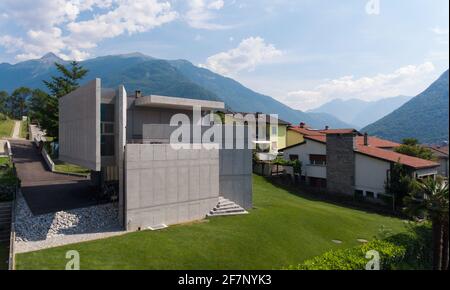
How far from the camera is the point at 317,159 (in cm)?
4338

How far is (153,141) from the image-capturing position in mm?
22109

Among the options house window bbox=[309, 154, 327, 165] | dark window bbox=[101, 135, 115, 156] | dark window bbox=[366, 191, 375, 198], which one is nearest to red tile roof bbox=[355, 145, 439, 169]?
dark window bbox=[366, 191, 375, 198]

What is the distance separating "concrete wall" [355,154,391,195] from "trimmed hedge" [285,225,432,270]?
44.7 ft

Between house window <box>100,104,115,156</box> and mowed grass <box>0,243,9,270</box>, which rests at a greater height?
house window <box>100,104,115,156</box>

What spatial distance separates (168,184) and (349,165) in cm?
2479

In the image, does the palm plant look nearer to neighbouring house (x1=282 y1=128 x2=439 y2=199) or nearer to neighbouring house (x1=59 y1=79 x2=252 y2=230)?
neighbouring house (x1=59 y1=79 x2=252 y2=230)

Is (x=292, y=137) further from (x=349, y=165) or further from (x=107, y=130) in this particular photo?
(x=107, y=130)

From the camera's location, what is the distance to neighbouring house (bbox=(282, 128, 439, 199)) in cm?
3578

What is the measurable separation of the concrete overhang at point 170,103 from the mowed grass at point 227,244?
8.49 metres

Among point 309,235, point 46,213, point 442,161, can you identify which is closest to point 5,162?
point 46,213

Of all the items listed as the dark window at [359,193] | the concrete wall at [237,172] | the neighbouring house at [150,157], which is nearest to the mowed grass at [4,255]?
the neighbouring house at [150,157]

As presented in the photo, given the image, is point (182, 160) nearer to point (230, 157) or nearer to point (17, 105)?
point (230, 157)

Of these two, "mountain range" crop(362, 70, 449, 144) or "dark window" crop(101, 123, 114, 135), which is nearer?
"dark window" crop(101, 123, 114, 135)

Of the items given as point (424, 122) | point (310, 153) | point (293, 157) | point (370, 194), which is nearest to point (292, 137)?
point (293, 157)
